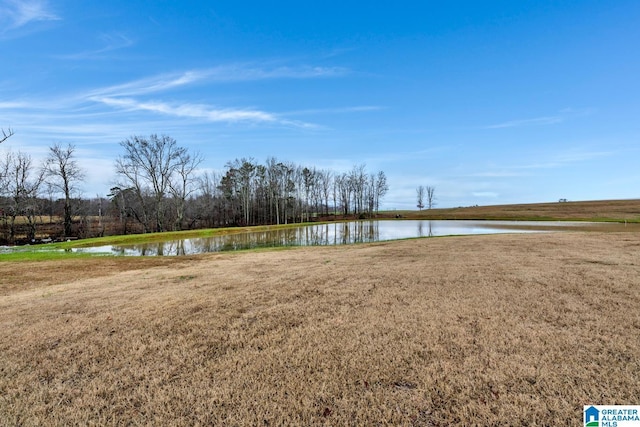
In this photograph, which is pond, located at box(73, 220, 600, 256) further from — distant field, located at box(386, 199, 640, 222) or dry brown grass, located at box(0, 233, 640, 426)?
distant field, located at box(386, 199, 640, 222)

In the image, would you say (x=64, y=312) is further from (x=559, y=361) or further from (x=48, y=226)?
(x=48, y=226)

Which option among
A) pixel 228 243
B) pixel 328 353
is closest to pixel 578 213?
pixel 228 243

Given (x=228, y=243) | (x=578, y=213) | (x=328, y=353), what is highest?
(x=578, y=213)

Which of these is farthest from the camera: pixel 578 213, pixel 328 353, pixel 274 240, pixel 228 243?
pixel 578 213

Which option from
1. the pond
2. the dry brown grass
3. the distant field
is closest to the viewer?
the dry brown grass

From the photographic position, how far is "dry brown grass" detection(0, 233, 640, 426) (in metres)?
2.53

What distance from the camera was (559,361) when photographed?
315 centimetres

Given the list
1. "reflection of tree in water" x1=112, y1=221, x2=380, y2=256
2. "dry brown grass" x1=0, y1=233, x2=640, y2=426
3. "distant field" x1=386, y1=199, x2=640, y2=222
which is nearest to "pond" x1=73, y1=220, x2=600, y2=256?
"reflection of tree in water" x1=112, y1=221, x2=380, y2=256

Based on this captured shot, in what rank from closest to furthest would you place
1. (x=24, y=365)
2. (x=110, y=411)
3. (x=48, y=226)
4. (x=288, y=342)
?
(x=110, y=411) → (x=24, y=365) → (x=288, y=342) → (x=48, y=226)

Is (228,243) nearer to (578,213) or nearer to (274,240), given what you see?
(274,240)

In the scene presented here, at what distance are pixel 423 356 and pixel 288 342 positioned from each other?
167 centimetres

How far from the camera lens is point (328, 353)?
346cm

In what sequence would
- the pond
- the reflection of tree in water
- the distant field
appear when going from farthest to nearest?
1. the distant field
2. the pond
3. the reflection of tree in water

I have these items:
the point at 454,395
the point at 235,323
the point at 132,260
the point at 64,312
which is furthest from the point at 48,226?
the point at 454,395
